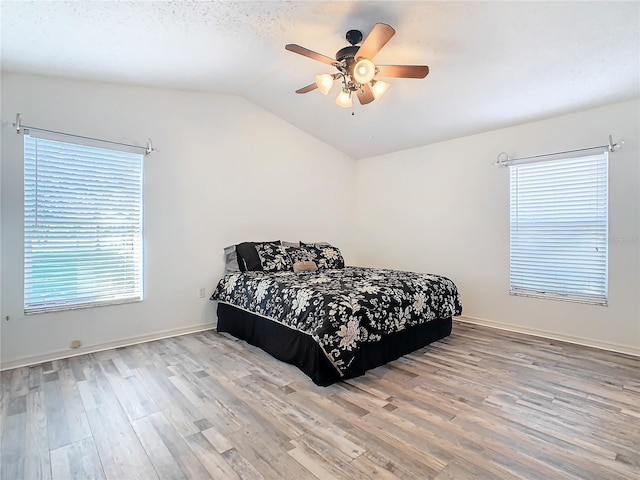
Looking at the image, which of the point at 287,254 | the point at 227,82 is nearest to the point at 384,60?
the point at 227,82

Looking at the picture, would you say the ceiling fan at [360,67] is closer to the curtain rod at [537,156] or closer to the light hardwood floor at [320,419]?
the curtain rod at [537,156]

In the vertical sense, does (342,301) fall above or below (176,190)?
below

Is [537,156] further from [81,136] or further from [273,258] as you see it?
[81,136]

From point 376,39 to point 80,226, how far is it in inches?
121

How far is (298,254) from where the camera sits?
4.24 metres

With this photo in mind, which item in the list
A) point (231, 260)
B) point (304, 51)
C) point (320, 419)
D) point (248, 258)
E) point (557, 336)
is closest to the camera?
point (320, 419)

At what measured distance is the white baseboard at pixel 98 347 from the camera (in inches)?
111

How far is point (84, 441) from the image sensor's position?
182 cm

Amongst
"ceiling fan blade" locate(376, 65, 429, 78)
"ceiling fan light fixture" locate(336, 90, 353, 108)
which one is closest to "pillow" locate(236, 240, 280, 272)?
"ceiling fan light fixture" locate(336, 90, 353, 108)

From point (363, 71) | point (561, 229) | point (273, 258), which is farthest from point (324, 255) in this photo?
point (561, 229)

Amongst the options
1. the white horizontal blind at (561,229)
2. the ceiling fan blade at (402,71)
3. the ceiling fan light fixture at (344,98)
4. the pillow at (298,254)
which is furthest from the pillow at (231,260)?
the white horizontal blind at (561,229)

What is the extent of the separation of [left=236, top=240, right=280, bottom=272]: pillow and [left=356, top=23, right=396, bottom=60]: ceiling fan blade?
2.43 m

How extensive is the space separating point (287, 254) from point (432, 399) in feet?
7.88

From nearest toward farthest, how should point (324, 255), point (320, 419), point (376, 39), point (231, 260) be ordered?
point (320, 419) < point (376, 39) < point (231, 260) < point (324, 255)
